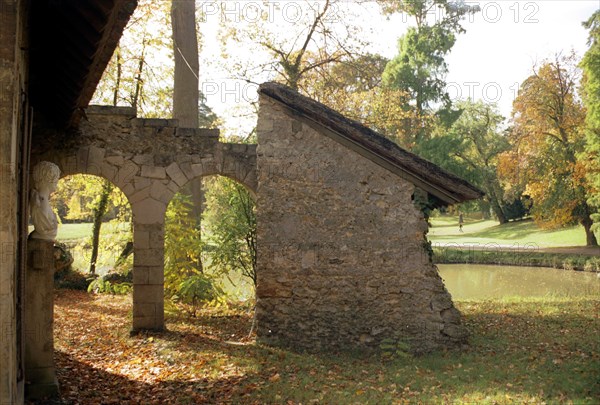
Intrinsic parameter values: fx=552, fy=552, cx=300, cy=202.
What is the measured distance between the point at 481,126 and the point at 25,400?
3575 centimetres

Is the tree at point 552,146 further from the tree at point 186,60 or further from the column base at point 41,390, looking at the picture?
the column base at point 41,390

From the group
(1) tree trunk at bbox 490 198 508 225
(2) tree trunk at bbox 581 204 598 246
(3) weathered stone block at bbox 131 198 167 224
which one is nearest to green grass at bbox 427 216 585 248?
(1) tree trunk at bbox 490 198 508 225

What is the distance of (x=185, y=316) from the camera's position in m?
10.6

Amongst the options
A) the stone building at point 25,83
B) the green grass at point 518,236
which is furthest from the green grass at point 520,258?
the stone building at point 25,83

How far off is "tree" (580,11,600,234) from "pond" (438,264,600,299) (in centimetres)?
376

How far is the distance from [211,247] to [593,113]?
16.6 m

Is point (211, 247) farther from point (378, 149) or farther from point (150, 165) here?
point (378, 149)

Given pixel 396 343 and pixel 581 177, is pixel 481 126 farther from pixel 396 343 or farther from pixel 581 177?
pixel 396 343

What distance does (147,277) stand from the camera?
922 cm

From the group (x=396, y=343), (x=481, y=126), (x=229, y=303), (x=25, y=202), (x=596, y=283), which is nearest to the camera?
(x=25, y=202)

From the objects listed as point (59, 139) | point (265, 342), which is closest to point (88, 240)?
point (59, 139)

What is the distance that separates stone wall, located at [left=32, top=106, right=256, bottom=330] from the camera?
8969 millimetres

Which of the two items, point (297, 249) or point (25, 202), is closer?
point (25, 202)

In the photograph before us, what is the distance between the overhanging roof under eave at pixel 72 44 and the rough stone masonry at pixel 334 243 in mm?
2777
